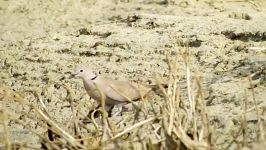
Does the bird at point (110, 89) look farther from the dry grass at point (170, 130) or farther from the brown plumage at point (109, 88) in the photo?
the dry grass at point (170, 130)

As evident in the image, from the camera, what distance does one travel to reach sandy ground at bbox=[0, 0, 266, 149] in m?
5.30

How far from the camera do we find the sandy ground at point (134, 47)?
17.4 feet

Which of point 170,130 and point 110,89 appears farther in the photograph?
point 110,89

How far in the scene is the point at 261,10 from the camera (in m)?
7.49

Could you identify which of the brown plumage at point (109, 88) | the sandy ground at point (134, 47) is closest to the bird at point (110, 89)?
the brown plumage at point (109, 88)

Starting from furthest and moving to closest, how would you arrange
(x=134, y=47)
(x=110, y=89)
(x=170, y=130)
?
(x=134, y=47) < (x=110, y=89) < (x=170, y=130)

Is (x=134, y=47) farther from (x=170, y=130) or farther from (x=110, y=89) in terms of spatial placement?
(x=170, y=130)

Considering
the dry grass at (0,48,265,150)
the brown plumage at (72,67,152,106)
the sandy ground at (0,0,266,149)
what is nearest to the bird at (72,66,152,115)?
the brown plumage at (72,67,152,106)

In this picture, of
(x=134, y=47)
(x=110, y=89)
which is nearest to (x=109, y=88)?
(x=110, y=89)

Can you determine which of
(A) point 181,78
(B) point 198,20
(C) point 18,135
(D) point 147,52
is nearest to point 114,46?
(D) point 147,52

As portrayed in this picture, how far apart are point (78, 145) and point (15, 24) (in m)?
5.18

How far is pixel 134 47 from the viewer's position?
6.75 metres

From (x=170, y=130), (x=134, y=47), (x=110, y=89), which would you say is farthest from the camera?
(x=134, y=47)

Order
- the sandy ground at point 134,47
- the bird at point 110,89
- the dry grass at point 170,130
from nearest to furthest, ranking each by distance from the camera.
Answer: the dry grass at point 170,130
the bird at point 110,89
the sandy ground at point 134,47
